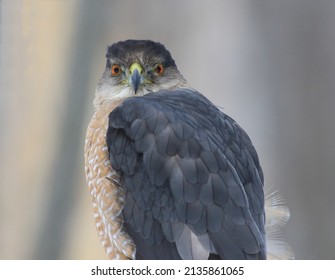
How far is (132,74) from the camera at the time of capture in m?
4.39

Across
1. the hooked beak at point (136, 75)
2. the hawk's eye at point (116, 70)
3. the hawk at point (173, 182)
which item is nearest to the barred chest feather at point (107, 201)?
the hawk at point (173, 182)

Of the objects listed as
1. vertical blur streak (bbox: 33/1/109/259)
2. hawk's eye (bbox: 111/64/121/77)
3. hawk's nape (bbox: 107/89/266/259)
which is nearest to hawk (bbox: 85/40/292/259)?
hawk's nape (bbox: 107/89/266/259)

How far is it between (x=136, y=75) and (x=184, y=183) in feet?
2.53

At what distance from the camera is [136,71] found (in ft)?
14.4

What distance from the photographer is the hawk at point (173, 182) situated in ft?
12.3

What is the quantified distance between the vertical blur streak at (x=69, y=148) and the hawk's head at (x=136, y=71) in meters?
0.39

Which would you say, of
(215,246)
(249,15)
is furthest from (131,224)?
(249,15)

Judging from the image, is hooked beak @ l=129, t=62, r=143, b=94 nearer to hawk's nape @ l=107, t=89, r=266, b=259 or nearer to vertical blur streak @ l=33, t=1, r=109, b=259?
hawk's nape @ l=107, t=89, r=266, b=259

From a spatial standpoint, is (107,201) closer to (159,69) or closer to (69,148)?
(159,69)

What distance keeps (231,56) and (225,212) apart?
5.57ft

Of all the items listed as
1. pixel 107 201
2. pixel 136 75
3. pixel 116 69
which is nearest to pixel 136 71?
pixel 136 75

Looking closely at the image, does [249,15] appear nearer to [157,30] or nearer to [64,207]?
[157,30]

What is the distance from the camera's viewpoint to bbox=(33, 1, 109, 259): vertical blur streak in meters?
4.81

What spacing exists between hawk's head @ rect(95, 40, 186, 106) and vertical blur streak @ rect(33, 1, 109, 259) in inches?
15.4
